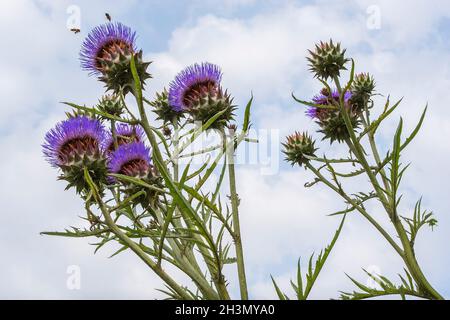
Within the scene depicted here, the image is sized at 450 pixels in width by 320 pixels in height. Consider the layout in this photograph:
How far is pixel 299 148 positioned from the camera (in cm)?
436

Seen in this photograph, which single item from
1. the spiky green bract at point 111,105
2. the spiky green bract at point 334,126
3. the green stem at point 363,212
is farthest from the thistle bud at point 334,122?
the spiky green bract at point 111,105

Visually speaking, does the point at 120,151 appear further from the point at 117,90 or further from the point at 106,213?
the point at 106,213

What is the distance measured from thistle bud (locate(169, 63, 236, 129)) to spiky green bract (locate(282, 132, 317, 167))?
1269 mm

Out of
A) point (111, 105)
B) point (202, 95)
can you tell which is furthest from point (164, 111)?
point (202, 95)

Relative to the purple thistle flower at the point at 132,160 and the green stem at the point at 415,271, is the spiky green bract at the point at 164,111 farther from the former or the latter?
the green stem at the point at 415,271

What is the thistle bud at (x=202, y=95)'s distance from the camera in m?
3.19

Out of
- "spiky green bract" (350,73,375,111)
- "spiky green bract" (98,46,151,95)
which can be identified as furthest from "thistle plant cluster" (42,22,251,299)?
"spiky green bract" (350,73,375,111)

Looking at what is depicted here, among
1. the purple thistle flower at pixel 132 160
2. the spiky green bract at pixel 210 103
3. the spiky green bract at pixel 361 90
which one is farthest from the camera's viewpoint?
the spiky green bract at pixel 361 90

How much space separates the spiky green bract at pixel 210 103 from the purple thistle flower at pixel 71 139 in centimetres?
62

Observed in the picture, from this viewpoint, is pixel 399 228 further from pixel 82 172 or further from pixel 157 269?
pixel 82 172

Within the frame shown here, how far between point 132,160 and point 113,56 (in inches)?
23.3

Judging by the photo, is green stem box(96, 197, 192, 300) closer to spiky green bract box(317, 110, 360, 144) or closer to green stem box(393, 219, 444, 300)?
green stem box(393, 219, 444, 300)

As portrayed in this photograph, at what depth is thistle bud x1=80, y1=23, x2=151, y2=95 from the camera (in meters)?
2.99
